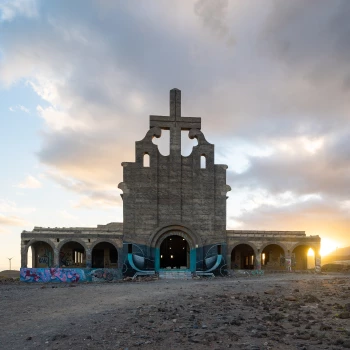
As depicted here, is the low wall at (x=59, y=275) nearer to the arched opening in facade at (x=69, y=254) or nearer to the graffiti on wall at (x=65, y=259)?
the arched opening in facade at (x=69, y=254)

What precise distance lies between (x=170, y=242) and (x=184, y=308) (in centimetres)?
3372

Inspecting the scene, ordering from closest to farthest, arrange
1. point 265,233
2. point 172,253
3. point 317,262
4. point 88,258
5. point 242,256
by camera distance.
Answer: point 88,258
point 317,262
point 265,233
point 242,256
point 172,253

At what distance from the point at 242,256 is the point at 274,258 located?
12.8ft

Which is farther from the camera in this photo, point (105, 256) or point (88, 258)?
point (105, 256)

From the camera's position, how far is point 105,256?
146ft

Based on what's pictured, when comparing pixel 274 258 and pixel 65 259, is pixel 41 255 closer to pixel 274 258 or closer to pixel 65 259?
pixel 65 259

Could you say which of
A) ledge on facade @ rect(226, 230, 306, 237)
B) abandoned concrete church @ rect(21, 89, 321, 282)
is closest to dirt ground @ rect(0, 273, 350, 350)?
abandoned concrete church @ rect(21, 89, 321, 282)

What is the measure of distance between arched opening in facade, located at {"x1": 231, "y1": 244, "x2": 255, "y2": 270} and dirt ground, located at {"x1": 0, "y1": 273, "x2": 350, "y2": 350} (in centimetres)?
2448

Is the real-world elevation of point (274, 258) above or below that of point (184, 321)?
below

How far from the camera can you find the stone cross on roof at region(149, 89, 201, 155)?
40.0 metres

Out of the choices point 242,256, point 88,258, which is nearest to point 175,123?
point 88,258

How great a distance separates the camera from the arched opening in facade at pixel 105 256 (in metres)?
44.4

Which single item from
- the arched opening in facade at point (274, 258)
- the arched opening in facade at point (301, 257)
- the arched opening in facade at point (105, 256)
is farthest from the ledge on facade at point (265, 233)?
the arched opening in facade at point (105, 256)

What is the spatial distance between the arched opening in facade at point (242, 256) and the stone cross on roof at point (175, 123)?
13.4 meters
